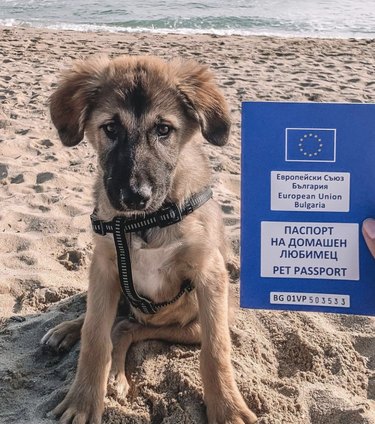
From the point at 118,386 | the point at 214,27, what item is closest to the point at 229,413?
the point at 118,386

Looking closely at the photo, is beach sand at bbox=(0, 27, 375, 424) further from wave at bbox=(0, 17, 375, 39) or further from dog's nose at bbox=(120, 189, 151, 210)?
wave at bbox=(0, 17, 375, 39)

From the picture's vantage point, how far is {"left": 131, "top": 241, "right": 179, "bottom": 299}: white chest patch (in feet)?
10.4

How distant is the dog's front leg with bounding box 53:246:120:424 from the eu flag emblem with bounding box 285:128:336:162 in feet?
3.35

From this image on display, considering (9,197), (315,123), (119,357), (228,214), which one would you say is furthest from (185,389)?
(9,197)

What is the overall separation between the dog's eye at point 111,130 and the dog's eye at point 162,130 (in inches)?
7.5

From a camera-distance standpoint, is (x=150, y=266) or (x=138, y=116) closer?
(x=138, y=116)

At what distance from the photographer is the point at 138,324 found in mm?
3590

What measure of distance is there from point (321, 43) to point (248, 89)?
16.8 feet

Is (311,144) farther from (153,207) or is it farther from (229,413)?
(229,413)

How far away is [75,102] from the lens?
325cm

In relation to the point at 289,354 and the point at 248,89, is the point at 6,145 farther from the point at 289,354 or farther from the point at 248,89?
the point at 289,354

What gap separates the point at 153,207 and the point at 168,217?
0.54 feet

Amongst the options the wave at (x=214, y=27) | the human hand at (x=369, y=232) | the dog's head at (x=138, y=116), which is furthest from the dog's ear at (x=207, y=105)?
the wave at (x=214, y=27)

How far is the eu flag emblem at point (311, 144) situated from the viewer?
3131 mm
